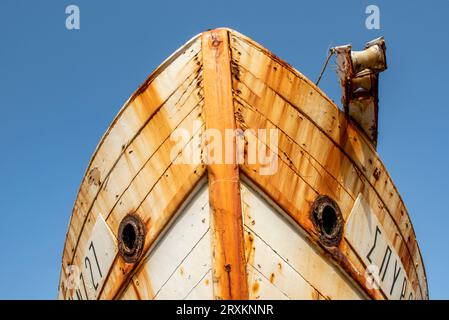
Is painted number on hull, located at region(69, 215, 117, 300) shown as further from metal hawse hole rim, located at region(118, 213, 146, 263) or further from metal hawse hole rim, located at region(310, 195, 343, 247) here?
metal hawse hole rim, located at region(310, 195, 343, 247)

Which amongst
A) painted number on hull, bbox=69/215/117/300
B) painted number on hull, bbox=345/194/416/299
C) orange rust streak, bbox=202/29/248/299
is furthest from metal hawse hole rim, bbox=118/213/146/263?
painted number on hull, bbox=345/194/416/299

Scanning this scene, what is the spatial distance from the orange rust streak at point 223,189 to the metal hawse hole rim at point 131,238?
1.01 m

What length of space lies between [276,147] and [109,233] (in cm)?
194

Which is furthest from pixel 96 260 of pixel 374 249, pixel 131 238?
pixel 374 249

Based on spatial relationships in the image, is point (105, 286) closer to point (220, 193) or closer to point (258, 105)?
point (220, 193)

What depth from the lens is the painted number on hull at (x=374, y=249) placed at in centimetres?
581

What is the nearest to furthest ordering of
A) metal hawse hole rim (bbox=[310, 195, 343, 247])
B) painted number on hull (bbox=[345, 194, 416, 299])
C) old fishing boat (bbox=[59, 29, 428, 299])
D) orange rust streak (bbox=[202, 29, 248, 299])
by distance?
orange rust streak (bbox=[202, 29, 248, 299]) → old fishing boat (bbox=[59, 29, 428, 299]) → metal hawse hole rim (bbox=[310, 195, 343, 247]) → painted number on hull (bbox=[345, 194, 416, 299])

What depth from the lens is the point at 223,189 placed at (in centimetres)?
490

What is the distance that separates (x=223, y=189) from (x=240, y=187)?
18 centimetres

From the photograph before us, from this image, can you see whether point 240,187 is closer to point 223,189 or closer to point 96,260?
point 223,189

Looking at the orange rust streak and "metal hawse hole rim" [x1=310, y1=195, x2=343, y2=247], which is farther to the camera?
"metal hawse hole rim" [x1=310, y1=195, x2=343, y2=247]

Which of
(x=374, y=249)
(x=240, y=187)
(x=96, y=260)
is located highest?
(x=240, y=187)

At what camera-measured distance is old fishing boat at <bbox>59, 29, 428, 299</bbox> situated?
495 centimetres
